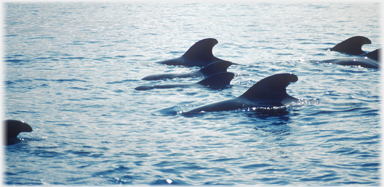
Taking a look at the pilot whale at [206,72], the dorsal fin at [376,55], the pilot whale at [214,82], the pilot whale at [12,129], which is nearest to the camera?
the pilot whale at [12,129]

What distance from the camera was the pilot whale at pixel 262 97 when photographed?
44.9ft

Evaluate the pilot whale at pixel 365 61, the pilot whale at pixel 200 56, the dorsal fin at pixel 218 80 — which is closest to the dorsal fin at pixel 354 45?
the pilot whale at pixel 365 61

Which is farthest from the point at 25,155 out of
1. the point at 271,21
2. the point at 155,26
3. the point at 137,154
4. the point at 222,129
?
the point at 271,21

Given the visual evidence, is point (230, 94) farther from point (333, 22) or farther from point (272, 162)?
point (333, 22)

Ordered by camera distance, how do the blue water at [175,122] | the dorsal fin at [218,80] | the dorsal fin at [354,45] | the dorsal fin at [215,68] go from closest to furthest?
the blue water at [175,122], the dorsal fin at [218,80], the dorsal fin at [215,68], the dorsal fin at [354,45]

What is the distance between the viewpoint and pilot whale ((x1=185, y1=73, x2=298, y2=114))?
44.9 ft

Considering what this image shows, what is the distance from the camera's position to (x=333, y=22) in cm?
4159

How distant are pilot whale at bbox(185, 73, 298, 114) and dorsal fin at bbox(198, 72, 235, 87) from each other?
3080 mm

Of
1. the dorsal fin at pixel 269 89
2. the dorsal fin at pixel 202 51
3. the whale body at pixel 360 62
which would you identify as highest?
the dorsal fin at pixel 202 51

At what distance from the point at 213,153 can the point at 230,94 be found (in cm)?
578

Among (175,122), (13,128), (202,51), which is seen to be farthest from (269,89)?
(202,51)

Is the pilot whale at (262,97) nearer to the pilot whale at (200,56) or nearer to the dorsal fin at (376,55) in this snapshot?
the pilot whale at (200,56)

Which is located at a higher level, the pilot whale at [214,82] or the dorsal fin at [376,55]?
the dorsal fin at [376,55]

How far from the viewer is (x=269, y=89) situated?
45.8 feet
